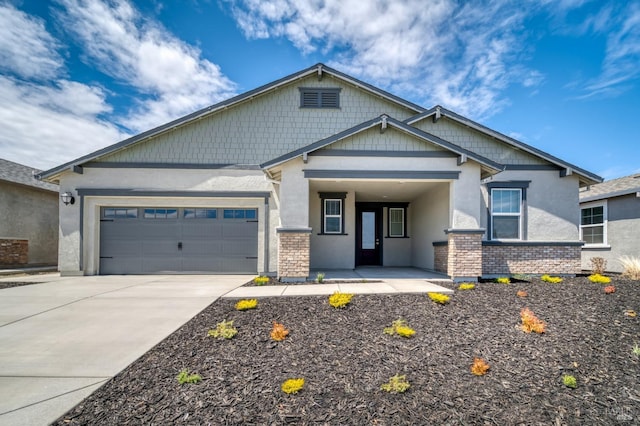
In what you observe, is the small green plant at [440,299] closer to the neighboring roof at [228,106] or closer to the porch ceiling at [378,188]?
the porch ceiling at [378,188]

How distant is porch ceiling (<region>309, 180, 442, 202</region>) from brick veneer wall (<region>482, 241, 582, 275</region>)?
2.94 m

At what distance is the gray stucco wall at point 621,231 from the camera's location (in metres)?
11.9

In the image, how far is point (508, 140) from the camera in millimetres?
10680

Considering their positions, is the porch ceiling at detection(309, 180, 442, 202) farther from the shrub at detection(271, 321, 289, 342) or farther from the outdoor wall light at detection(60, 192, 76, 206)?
the outdoor wall light at detection(60, 192, 76, 206)

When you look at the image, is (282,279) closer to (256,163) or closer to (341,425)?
(256,163)

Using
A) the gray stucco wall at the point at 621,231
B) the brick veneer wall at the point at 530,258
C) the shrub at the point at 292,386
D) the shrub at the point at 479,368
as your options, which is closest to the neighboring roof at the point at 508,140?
the brick veneer wall at the point at 530,258

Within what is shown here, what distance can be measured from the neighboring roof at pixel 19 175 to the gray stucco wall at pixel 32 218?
0.85 ft

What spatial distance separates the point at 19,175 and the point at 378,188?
54.3 ft

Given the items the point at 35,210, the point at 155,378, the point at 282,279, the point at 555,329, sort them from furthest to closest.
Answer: the point at 35,210
the point at 282,279
the point at 555,329
the point at 155,378

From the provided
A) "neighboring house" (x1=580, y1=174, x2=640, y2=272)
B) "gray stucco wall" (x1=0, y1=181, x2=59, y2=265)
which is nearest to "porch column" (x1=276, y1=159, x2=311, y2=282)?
"neighboring house" (x1=580, y1=174, x2=640, y2=272)

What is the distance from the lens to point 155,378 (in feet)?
12.0

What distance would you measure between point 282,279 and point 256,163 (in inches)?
175

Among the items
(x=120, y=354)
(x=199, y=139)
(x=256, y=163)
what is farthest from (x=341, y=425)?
(x=199, y=139)

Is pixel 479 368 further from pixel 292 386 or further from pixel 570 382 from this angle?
pixel 292 386
